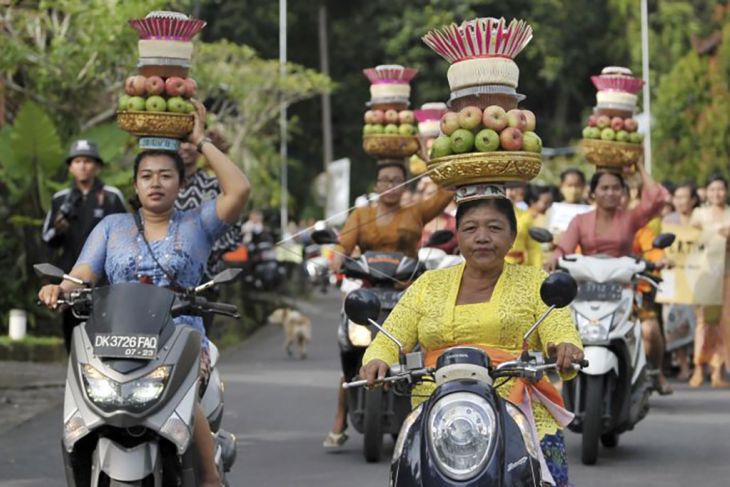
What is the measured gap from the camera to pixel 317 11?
186 feet

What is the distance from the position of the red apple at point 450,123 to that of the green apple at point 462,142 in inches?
2.9

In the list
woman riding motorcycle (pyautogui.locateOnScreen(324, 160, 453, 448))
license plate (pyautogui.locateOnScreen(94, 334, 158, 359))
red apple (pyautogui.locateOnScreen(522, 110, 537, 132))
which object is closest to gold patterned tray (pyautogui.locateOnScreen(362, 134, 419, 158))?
woman riding motorcycle (pyautogui.locateOnScreen(324, 160, 453, 448))

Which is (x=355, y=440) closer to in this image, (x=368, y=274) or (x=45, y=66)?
(x=368, y=274)

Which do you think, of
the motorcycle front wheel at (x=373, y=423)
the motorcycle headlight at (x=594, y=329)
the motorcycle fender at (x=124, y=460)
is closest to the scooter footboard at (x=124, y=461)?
the motorcycle fender at (x=124, y=460)

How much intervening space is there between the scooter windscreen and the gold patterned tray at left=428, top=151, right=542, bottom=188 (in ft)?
4.07

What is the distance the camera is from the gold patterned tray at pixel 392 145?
12.4 meters

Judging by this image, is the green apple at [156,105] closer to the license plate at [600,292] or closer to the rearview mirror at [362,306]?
the rearview mirror at [362,306]

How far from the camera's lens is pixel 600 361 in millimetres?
11008

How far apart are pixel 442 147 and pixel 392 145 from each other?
544cm

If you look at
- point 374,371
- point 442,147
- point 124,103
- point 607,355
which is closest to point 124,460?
point 374,371

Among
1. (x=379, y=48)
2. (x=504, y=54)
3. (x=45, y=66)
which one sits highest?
(x=379, y=48)

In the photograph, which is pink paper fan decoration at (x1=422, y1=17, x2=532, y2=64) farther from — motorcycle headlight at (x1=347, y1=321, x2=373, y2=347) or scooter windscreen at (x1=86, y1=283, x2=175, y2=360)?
motorcycle headlight at (x1=347, y1=321, x2=373, y2=347)

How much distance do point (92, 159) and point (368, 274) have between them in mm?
2624

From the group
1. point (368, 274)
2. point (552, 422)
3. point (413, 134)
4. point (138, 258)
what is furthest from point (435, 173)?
point (413, 134)
